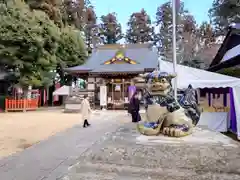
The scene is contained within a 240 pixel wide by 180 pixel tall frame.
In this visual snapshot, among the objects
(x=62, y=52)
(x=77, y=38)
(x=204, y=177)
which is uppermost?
(x=77, y=38)

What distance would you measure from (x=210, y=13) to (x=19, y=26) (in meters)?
22.0

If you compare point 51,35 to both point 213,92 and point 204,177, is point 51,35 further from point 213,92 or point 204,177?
point 204,177

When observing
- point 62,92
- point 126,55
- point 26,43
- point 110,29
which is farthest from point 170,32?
point 26,43

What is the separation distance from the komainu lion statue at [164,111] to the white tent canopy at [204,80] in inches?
161

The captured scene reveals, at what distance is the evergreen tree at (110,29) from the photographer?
131 feet

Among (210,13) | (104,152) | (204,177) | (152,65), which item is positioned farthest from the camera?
(210,13)

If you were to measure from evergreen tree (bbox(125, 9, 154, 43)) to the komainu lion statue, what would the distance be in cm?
3665

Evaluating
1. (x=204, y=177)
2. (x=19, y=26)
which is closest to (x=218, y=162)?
(x=204, y=177)

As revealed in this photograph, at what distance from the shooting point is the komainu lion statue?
363cm

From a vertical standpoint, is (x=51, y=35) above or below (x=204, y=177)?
above

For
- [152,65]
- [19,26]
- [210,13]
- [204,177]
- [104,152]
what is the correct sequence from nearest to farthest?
[204,177], [104,152], [19,26], [152,65], [210,13]

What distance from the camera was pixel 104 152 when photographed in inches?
123

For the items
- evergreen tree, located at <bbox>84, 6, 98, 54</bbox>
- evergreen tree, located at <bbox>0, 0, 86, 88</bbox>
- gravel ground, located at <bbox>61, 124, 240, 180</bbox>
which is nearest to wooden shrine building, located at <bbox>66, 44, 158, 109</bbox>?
evergreen tree, located at <bbox>0, 0, 86, 88</bbox>

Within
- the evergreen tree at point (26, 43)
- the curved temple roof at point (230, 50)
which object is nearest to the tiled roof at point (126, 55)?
the evergreen tree at point (26, 43)
